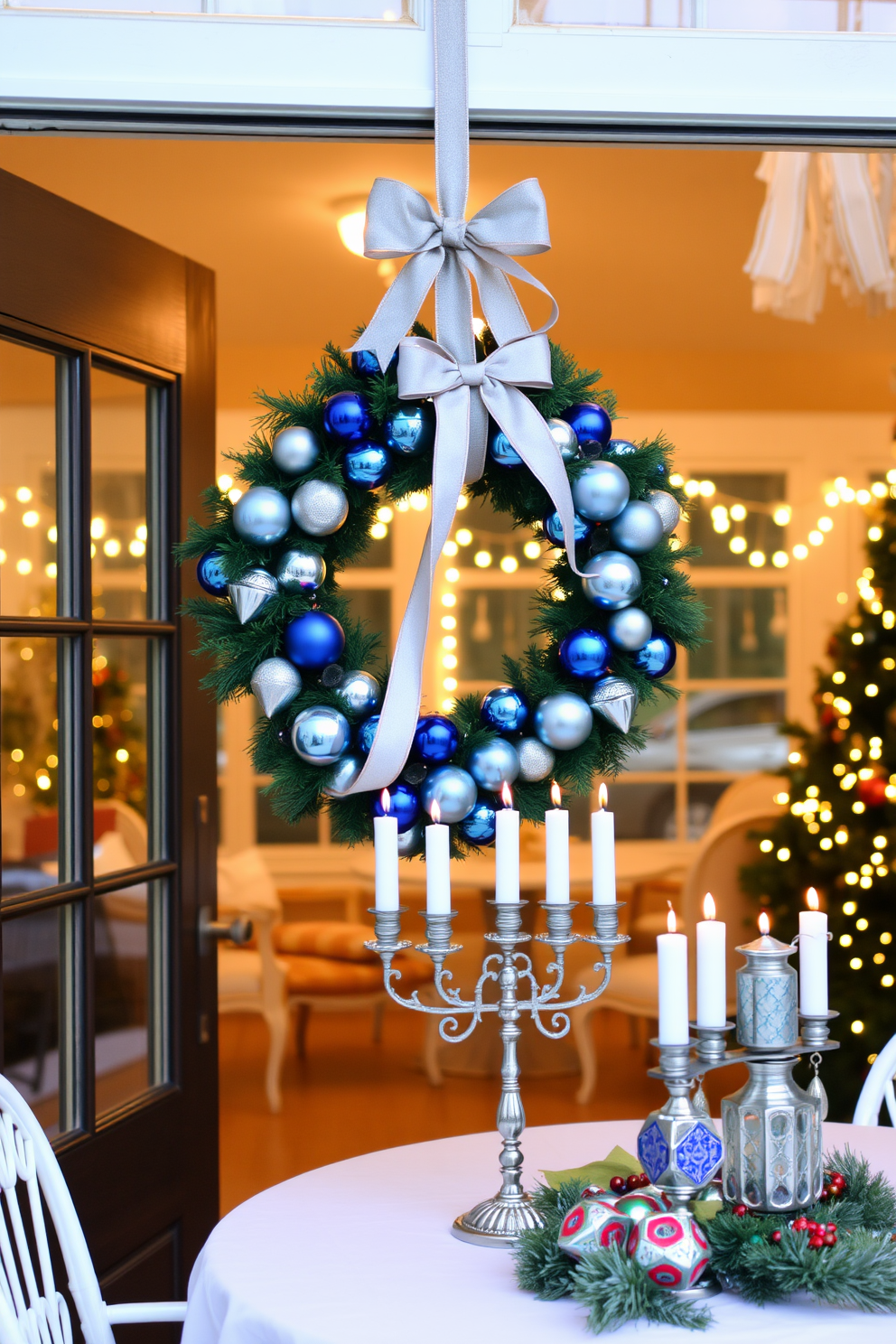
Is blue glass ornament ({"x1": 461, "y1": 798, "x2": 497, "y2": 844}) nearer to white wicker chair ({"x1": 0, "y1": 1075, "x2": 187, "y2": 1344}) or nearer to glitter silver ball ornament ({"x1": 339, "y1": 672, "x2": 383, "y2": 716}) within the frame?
glitter silver ball ornament ({"x1": 339, "y1": 672, "x2": 383, "y2": 716})

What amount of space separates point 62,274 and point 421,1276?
4.58 ft

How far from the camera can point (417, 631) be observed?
1488 millimetres

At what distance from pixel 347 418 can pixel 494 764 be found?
429mm

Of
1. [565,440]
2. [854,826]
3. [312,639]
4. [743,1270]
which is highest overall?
[565,440]

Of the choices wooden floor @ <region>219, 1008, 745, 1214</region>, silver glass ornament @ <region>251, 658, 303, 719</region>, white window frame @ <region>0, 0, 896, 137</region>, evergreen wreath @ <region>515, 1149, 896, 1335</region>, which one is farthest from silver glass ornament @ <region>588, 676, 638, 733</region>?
wooden floor @ <region>219, 1008, 745, 1214</region>

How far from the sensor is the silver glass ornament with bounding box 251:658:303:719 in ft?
4.75

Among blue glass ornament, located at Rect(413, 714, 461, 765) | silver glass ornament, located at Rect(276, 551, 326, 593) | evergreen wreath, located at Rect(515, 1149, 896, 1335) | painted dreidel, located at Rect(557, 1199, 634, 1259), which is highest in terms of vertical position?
silver glass ornament, located at Rect(276, 551, 326, 593)

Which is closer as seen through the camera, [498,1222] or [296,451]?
[498,1222]

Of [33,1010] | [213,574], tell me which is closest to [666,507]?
[213,574]

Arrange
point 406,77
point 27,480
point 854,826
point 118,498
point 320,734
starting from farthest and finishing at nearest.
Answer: point 854,826, point 118,498, point 27,480, point 406,77, point 320,734

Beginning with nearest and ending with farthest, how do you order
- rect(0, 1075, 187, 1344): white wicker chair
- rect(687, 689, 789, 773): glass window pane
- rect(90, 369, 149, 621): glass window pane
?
rect(0, 1075, 187, 1344): white wicker chair → rect(90, 369, 149, 621): glass window pane → rect(687, 689, 789, 773): glass window pane

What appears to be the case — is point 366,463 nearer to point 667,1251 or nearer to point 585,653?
point 585,653

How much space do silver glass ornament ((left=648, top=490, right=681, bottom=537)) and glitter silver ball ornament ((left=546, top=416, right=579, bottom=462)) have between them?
12 centimetres

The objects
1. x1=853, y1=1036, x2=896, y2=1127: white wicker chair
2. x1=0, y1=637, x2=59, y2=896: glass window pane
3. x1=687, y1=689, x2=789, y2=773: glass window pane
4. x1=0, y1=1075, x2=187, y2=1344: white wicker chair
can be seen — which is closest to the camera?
x1=0, y1=1075, x2=187, y2=1344: white wicker chair
